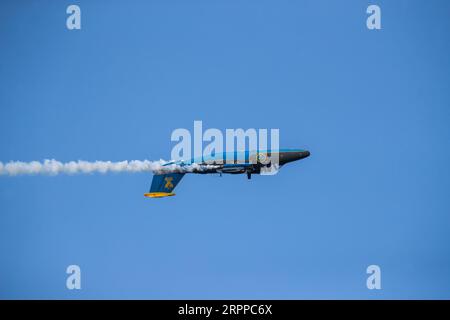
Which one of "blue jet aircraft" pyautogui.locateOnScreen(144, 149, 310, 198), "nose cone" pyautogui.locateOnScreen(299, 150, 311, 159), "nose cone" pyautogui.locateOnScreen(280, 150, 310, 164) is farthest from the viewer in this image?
"nose cone" pyautogui.locateOnScreen(299, 150, 311, 159)

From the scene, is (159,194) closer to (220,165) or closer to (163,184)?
(163,184)

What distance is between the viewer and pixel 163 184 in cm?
9175

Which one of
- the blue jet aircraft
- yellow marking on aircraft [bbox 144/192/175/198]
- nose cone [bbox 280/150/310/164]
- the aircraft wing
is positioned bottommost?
yellow marking on aircraft [bbox 144/192/175/198]

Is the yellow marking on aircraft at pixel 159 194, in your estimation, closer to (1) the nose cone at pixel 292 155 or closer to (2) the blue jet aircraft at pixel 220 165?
(2) the blue jet aircraft at pixel 220 165

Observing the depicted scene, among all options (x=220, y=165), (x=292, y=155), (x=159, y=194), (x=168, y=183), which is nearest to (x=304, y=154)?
(x=292, y=155)

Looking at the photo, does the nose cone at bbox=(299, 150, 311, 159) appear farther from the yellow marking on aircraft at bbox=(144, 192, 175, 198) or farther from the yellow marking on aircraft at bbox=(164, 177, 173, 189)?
the yellow marking on aircraft at bbox=(144, 192, 175, 198)

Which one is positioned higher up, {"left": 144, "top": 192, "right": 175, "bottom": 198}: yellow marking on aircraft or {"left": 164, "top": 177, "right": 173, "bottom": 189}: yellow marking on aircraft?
{"left": 164, "top": 177, "right": 173, "bottom": 189}: yellow marking on aircraft

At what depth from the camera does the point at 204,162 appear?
8906 cm

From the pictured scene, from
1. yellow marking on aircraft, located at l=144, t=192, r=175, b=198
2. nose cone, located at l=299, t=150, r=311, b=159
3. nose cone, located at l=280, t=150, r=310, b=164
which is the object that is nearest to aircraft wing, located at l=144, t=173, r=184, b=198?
yellow marking on aircraft, located at l=144, t=192, r=175, b=198

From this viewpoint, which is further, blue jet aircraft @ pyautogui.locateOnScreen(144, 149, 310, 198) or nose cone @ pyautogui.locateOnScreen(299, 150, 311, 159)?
nose cone @ pyautogui.locateOnScreen(299, 150, 311, 159)

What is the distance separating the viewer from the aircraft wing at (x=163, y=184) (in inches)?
3607

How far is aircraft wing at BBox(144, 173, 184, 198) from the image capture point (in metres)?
91.6
